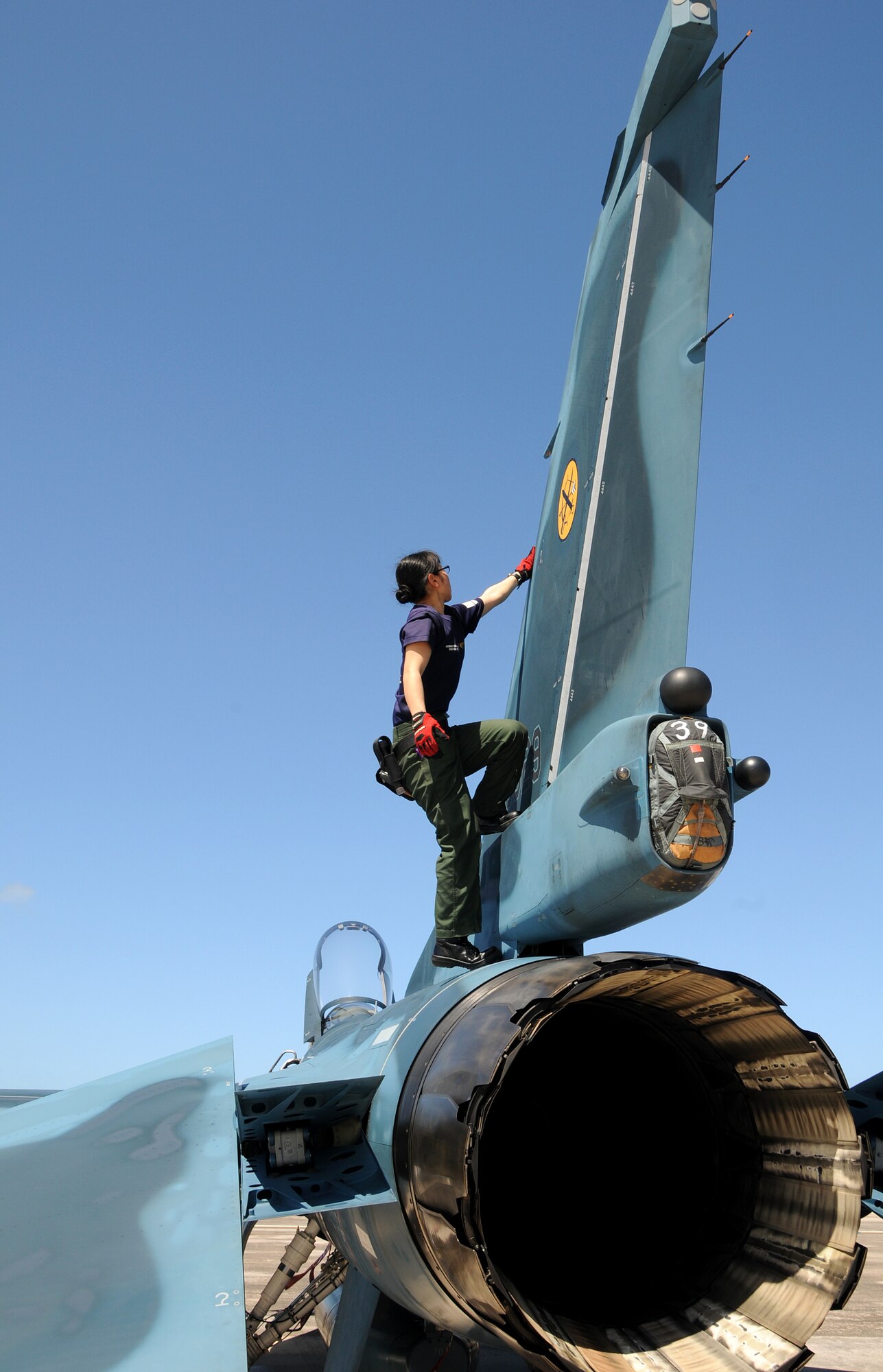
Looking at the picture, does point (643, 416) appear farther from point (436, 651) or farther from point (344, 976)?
point (344, 976)

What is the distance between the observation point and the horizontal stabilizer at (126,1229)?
1.75 metres

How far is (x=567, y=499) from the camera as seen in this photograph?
3.87 m

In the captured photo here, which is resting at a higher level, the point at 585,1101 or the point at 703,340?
the point at 703,340

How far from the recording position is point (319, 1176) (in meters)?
2.89

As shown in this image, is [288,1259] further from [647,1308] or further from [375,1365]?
[647,1308]

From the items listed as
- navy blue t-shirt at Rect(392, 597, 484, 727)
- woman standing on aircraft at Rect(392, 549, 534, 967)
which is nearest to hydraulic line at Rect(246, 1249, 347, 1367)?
woman standing on aircraft at Rect(392, 549, 534, 967)

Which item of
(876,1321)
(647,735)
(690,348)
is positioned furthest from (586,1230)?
(876,1321)

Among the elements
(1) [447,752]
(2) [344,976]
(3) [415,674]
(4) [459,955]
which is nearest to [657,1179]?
(4) [459,955]

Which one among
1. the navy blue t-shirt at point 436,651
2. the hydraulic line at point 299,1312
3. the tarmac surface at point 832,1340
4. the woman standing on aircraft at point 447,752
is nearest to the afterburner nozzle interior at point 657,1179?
the woman standing on aircraft at point 447,752

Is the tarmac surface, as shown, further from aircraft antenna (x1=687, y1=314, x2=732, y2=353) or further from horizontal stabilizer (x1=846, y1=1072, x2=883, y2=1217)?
aircraft antenna (x1=687, y1=314, x2=732, y2=353)

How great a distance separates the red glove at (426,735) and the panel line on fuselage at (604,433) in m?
0.50

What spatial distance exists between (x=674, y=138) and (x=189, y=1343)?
361cm

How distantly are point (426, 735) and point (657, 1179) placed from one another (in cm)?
A: 149

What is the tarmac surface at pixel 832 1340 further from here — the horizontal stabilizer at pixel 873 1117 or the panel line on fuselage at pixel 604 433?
the panel line on fuselage at pixel 604 433
